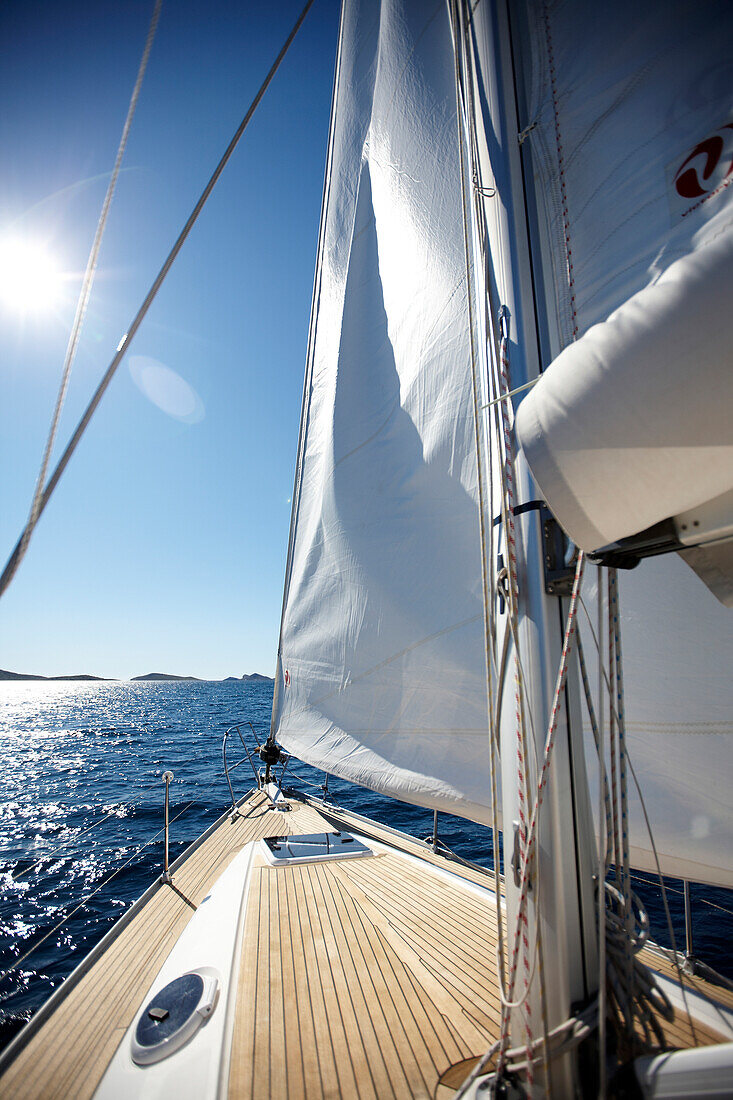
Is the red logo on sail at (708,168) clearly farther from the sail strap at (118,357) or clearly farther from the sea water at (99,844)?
the sea water at (99,844)

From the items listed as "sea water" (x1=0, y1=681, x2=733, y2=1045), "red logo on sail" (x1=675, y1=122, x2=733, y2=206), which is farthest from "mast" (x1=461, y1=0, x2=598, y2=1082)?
"sea water" (x1=0, y1=681, x2=733, y2=1045)

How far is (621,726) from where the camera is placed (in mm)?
1382

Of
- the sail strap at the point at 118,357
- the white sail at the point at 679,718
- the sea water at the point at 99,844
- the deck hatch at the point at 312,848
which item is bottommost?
the sea water at the point at 99,844

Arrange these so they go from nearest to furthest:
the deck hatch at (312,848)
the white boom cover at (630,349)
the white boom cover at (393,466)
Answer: the white boom cover at (630,349) < the white boom cover at (393,466) < the deck hatch at (312,848)

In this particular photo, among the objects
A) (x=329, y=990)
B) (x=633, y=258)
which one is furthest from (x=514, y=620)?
(x=329, y=990)

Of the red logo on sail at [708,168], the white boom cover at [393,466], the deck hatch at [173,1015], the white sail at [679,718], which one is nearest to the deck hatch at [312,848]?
the white boom cover at [393,466]

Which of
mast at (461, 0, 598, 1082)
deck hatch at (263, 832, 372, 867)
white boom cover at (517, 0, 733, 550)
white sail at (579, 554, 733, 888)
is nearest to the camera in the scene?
white boom cover at (517, 0, 733, 550)

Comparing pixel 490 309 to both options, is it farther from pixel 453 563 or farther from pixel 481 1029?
pixel 481 1029

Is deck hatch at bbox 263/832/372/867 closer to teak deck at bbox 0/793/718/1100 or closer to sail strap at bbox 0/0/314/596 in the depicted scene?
teak deck at bbox 0/793/718/1100

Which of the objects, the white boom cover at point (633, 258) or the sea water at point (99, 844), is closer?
the white boom cover at point (633, 258)

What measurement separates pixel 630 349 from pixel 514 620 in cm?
76

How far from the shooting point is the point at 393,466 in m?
2.77

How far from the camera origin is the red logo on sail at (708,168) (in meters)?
1.34

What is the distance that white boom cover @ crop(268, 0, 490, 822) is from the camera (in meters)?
2.24
